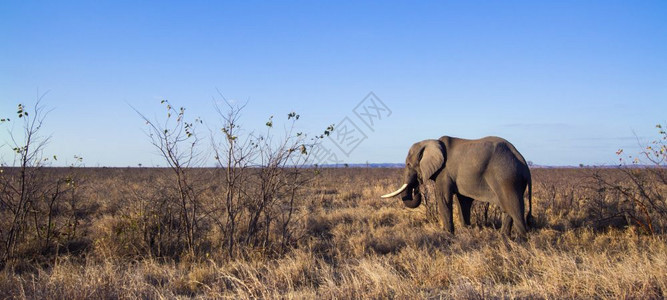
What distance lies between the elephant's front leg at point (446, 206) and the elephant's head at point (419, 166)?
1.36ft

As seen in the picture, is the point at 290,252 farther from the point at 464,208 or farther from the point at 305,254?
the point at 464,208

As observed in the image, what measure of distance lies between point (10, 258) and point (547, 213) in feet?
34.4

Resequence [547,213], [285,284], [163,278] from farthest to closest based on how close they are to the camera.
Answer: [547,213], [163,278], [285,284]

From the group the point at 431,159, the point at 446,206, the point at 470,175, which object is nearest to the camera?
the point at 470,175

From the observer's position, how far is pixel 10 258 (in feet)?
20.2

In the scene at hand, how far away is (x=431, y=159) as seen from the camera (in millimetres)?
9047

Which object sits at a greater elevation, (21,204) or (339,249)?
(21,204)

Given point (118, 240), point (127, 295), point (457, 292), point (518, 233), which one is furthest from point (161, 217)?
point (518, 233)

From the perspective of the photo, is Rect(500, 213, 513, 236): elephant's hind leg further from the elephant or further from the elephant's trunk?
the elephant's trunk

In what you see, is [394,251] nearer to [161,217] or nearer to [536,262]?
[536,262]

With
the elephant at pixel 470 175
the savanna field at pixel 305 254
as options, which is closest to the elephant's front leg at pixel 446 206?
the elephant at pixel 470 175

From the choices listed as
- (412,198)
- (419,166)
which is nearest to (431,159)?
(419,166)

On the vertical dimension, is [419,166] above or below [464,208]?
above

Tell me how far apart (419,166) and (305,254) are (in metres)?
4.35
